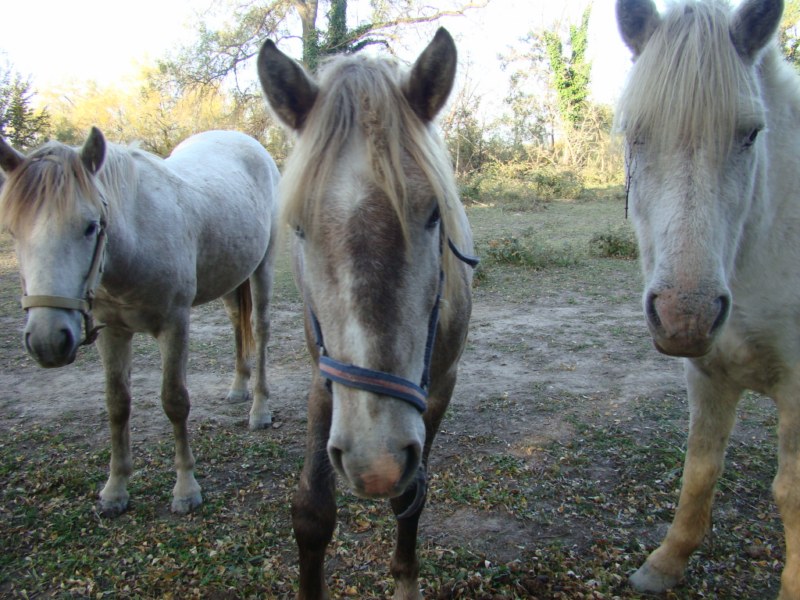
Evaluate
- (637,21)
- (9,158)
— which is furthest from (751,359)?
(9,158)

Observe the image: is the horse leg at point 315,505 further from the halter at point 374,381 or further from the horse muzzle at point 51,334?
the horse muzzle at point 51,334

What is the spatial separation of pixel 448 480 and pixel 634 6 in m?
2.46

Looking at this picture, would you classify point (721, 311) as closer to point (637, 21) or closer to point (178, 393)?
point (637, 21)

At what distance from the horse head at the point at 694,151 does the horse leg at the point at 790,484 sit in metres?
0.57

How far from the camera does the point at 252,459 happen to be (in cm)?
337

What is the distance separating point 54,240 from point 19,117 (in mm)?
16048

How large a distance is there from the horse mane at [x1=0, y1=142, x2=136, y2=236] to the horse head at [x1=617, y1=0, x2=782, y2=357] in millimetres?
2355

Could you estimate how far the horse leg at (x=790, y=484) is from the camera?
71.7 inches

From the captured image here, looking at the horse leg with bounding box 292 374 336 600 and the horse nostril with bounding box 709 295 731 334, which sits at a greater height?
the horse nostril with bounding box 709 295 731 334

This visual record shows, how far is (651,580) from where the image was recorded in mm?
2207

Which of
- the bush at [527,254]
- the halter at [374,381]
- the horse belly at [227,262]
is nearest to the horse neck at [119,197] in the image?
the horse belly at [227,262]

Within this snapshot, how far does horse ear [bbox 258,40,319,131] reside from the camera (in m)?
1.47

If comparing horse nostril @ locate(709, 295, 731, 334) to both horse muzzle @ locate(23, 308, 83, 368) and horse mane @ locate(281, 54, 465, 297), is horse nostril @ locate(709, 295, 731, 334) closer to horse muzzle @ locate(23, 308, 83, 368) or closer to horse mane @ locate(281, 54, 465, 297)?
horse mane @ locate(281, 54, 465, 297)

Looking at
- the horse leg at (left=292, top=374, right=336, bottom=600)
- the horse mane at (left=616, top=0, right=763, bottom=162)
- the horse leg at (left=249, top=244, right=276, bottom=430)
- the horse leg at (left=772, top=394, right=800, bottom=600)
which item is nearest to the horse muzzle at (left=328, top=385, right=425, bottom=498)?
the horse leg at (left=292, top=374, right=336, bottom=600)
